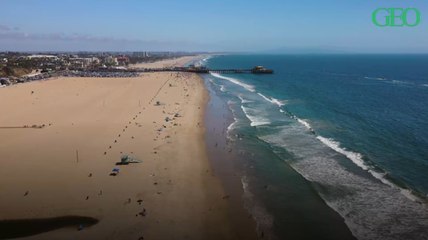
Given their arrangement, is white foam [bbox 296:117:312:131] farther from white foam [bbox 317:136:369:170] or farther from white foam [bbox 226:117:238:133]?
white foam [bbox 226:117:238:133]

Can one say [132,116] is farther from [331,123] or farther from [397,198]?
[397,198]

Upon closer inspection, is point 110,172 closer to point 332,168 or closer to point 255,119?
point 332,168

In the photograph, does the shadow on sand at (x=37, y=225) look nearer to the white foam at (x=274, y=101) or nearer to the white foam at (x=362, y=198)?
the white foam at (x=362, y=198)

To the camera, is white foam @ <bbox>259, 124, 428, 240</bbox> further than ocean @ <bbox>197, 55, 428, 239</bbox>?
No

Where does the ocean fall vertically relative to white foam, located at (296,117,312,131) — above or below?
below

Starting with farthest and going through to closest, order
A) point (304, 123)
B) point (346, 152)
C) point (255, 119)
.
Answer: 1. point (255, 119)
2. point (304, 123)
3. point (346, 152)

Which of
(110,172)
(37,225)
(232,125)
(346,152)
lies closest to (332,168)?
(346,152)

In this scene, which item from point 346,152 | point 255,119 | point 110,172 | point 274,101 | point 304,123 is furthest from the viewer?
point 274,101

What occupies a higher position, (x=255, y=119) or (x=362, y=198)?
(x=255, y=119)

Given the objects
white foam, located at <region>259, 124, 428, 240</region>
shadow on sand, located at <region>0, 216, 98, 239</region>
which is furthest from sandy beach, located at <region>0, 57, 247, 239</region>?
white foam, located at <region>259, 124, 428, 240</region>
